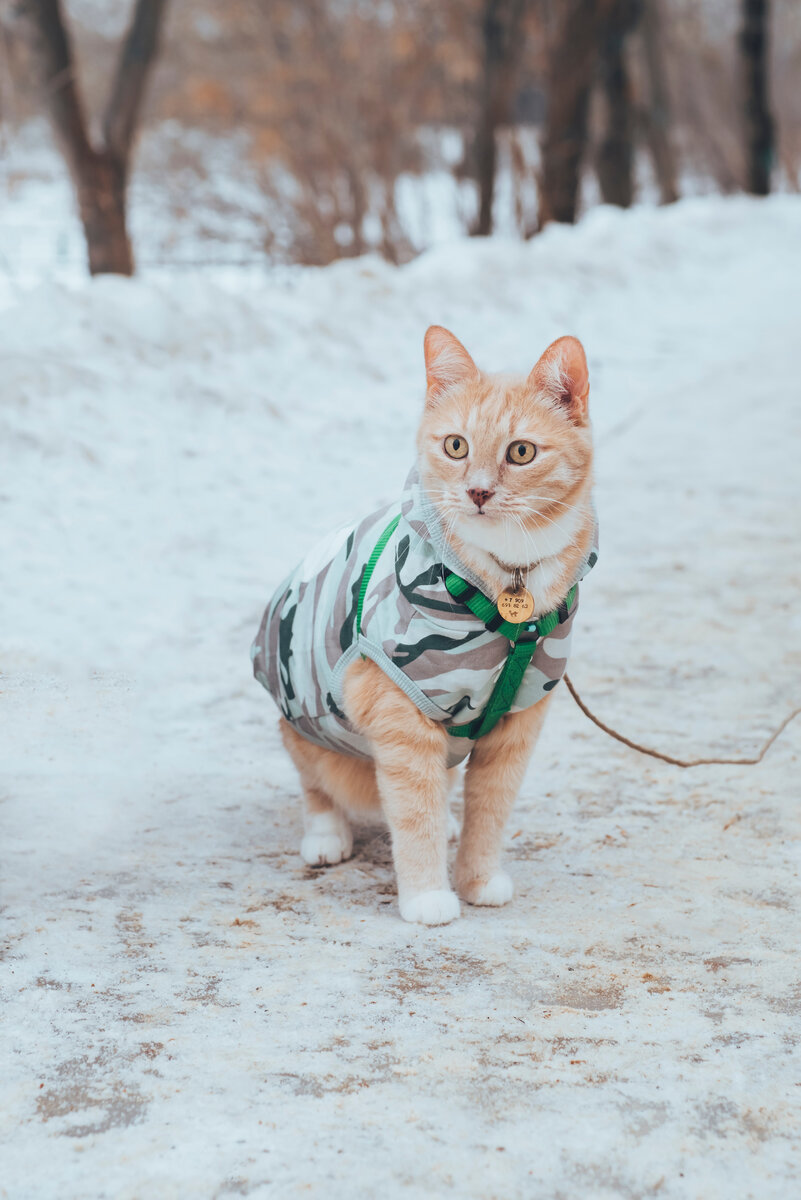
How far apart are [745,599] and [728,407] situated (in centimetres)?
282

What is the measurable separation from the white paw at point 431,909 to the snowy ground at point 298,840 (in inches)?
1.2

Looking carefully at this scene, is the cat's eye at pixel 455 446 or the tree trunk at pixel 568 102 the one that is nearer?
the cat's eye at pixel 455 446

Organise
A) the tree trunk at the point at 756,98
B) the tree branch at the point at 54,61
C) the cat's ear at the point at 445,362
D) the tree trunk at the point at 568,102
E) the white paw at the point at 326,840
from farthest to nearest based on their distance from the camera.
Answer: the tree trunk at the point at 756,98 → the tree trunk at the point at 568,102 → the tree branch at the point at 54,61 → the white paw at the point at 326,840 → the cat's ear at the point at 445,362

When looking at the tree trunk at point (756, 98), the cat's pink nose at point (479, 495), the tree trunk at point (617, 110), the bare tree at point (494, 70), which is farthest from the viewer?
the tree trunk at point (756, 98)

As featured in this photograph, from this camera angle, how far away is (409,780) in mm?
2262

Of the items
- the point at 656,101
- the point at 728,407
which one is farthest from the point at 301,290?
the point at 656,101

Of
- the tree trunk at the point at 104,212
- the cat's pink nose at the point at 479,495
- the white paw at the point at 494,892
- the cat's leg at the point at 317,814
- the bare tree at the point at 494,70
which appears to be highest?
the bare tree at the point at 494,70

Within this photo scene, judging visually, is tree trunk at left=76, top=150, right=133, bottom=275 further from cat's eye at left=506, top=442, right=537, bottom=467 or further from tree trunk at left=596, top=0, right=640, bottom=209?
tree trunk at left=596, top=0, right=640, bottom=209

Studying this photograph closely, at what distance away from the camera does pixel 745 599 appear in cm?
427

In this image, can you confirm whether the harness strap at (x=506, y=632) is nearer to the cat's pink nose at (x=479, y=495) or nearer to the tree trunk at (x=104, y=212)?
the cat's pink nose at (x=479, y=495)

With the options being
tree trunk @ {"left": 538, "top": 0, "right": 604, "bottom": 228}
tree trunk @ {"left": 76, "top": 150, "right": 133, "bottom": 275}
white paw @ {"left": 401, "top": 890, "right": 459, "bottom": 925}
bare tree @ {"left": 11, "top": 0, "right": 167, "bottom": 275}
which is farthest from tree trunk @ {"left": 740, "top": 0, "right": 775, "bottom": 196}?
white paw @ {"left": 401, "top": 890, "right": 459, "bottom": 925}

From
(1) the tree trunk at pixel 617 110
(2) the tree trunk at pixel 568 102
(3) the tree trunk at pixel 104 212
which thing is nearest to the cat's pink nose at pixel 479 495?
(3) the tree trunk at pixel 104 212

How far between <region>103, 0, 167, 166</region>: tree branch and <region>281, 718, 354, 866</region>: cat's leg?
5.79m

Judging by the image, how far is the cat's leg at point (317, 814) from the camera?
2.60m
